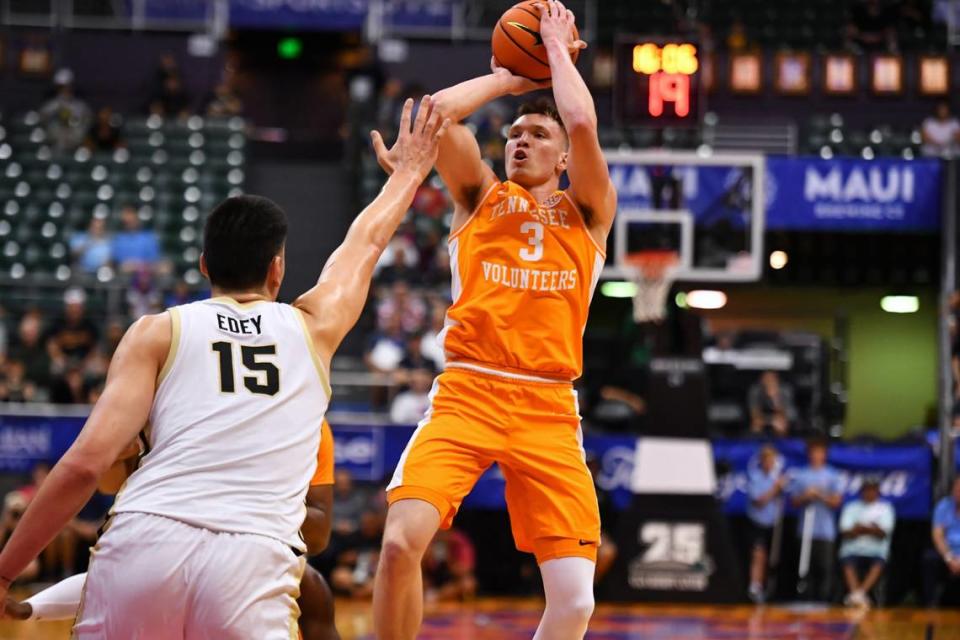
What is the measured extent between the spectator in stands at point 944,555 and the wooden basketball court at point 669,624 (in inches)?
13.2

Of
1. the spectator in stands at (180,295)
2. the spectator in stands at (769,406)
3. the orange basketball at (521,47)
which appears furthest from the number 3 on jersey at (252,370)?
the spectator in stands at (180,295)

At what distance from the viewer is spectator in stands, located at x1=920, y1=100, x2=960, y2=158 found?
61.4 feet

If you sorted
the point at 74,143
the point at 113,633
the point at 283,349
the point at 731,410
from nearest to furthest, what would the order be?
1. the point at 113,633
2. the point at 283,349
3. the point at 731,410
4. the point at 74,143

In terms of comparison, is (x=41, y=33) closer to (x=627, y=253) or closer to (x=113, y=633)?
(x=627, y=253)

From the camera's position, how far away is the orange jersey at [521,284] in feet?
18.6

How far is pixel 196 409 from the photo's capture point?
151 inches

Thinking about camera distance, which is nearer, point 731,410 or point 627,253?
point 627,253

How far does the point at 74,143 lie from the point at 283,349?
1685 cm

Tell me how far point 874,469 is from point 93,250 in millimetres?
9024

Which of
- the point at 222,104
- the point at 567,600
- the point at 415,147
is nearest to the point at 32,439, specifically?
the point at 222,104

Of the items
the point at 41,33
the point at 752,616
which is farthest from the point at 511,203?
the point at 41,33

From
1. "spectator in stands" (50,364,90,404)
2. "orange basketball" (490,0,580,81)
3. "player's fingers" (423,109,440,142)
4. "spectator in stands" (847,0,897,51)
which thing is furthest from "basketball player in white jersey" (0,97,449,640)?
"spectator in stands" (847,0,897,51)

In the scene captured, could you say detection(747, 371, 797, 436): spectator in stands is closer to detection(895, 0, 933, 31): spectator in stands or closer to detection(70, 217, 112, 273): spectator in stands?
detection(70, 217, 112, 273): spectator in stands

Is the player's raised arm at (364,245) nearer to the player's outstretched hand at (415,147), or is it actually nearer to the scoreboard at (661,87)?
the player's outstretched hand at (415,147)
